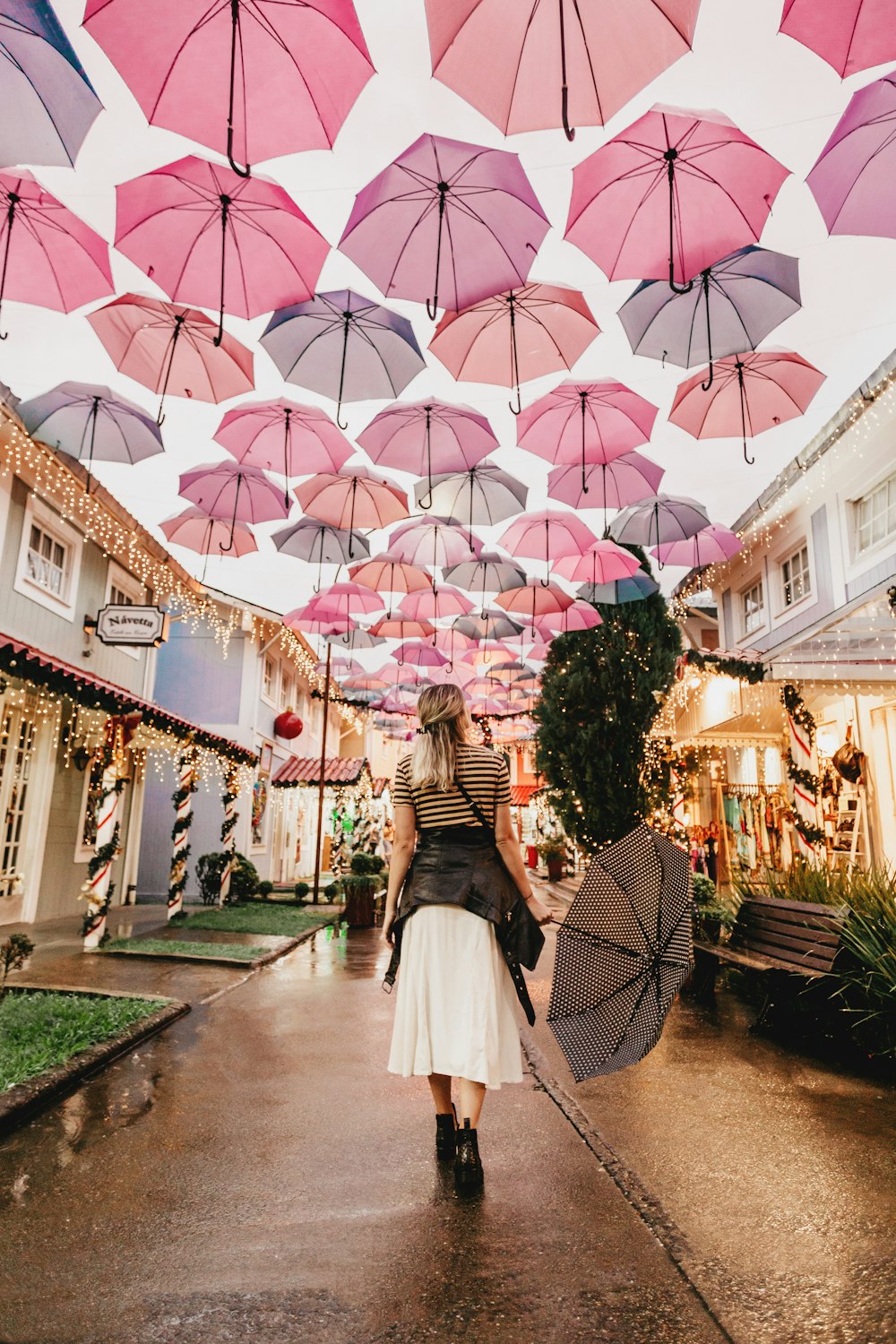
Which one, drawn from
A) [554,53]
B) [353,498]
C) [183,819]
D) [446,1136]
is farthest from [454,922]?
[183,819]

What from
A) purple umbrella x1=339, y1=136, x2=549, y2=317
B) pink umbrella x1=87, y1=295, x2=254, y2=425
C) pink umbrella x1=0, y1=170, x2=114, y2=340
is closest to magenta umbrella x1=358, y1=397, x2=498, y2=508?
pink umbrella x1=87, y1=295, x2=254, y2=425

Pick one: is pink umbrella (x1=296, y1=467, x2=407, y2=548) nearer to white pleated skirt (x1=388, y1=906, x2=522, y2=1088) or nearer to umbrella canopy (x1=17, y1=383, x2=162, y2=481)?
umbrella canopy (x1=17, y1=383, x2=162, y2=481)

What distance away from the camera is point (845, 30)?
4477 millimetres

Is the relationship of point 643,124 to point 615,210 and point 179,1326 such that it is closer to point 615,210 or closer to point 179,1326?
point 615,210

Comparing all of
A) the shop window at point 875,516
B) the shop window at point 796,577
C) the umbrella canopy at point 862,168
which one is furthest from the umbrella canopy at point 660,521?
the umbrella canopy at point 862,168

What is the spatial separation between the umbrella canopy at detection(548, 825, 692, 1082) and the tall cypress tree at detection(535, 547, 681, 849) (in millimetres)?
10969

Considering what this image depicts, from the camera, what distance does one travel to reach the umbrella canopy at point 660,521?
11.7 meters

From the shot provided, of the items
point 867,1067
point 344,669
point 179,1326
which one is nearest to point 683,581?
point 344,669

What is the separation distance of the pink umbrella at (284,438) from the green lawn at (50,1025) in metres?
6.29

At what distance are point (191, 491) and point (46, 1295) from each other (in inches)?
388

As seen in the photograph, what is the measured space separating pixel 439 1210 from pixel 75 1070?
284cm

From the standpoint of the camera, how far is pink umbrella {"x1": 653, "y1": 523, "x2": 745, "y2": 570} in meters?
12.7

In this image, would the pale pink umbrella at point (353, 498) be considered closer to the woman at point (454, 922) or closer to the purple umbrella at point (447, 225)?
the purple umbrella at point (447, 225)

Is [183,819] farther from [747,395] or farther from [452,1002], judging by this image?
[452,1002]
